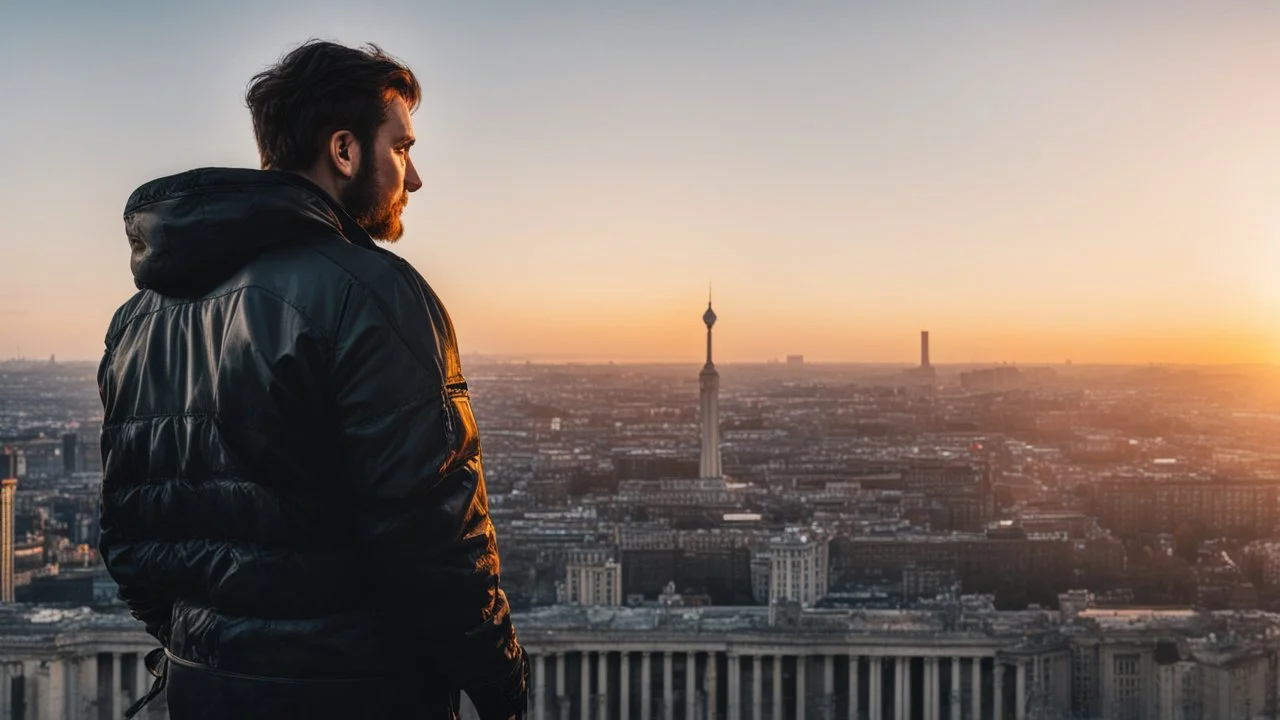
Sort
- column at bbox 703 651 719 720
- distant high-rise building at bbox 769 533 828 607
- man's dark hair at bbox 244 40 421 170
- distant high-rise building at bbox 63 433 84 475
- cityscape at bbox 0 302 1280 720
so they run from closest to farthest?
man's dark hair at bbox 244 40 421 170
cityscape at bbox 0 302 1280 720
column at bbox 703 651 719 720
distant high-rise building at bbox 769 533 828 607
distant high-rise building at bbox 63 433 84 475

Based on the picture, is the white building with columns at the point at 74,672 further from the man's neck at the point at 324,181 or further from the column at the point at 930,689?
the man's neck at the point at 324,181

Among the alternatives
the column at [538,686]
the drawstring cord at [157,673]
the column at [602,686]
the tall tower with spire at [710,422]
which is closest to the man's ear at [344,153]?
the drawstring cord at [157,673]

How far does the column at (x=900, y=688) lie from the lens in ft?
24.0

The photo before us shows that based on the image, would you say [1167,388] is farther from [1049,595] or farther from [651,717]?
[651,717]

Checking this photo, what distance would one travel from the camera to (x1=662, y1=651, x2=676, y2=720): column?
7.52 m

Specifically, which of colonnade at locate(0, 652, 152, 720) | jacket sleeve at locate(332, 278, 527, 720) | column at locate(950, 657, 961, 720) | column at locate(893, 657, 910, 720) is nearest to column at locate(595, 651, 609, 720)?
column at locate(893, 657, 910, 720)

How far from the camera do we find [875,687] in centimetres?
718

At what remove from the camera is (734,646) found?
7797 mm

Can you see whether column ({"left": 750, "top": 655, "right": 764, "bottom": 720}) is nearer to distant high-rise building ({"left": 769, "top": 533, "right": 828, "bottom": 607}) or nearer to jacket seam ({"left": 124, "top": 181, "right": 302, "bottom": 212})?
distant high-rise building ({"left": 769, "top": 533, "right": 828, "bottom": 607})

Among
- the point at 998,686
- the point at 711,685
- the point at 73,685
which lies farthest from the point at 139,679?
the point at 998,686

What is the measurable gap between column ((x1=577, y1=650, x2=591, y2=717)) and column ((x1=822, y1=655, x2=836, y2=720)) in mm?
1289

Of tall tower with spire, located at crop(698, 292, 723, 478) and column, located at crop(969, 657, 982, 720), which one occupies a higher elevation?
tall tower with spire, located at crop(698, 292, 723, 478)

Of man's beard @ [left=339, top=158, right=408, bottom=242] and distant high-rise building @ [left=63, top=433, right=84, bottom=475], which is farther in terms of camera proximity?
distant high-rise building @ [left=63, top=433, right=84, bottom=475]

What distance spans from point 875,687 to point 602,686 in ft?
4.98
